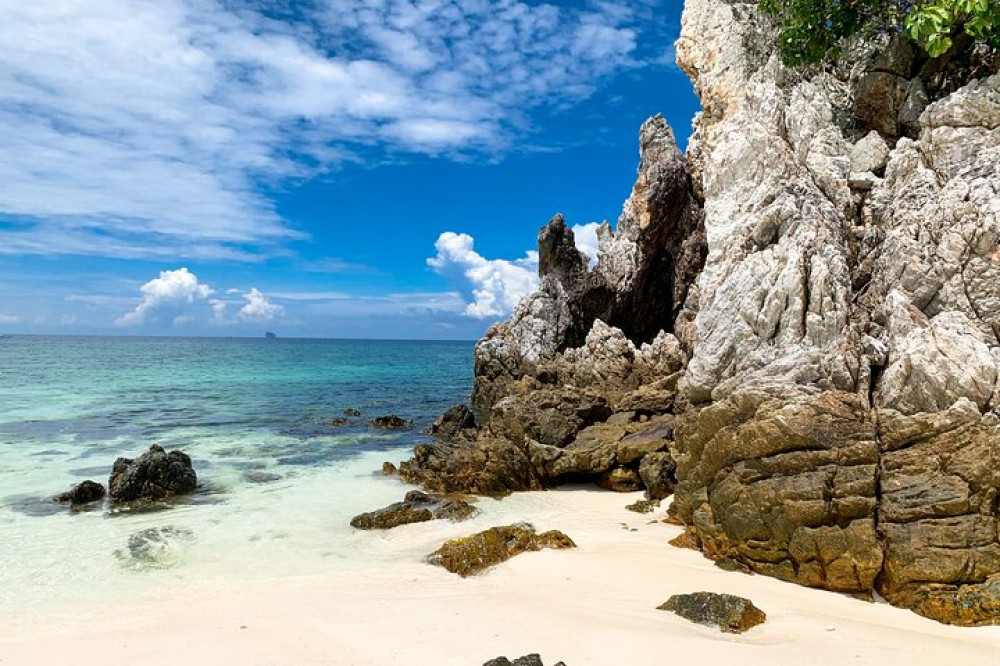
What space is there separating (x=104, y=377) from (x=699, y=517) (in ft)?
Answer: 242

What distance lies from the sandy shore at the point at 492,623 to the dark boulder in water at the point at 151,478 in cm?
839

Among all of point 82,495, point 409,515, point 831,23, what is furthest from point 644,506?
point 82,495

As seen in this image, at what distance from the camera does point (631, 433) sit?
1975cm

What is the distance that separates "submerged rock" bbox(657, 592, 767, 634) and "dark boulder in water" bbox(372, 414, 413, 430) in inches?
1029

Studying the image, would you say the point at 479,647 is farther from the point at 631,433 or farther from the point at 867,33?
the point at 867,33

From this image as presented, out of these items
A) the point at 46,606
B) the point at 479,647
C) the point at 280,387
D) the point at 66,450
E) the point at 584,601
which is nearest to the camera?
the point at 479,647

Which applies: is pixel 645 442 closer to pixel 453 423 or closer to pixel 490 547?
pixel 490 547

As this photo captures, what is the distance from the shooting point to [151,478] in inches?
770

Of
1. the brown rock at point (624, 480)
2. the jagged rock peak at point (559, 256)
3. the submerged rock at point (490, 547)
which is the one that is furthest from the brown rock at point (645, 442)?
the jagged rock peak at point (559, 256)

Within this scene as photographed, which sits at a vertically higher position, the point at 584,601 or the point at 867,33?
the point at 867,33

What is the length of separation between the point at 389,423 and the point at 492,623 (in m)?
26.2

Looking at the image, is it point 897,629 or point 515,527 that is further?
point 515,527

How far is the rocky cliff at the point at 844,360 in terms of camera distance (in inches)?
385

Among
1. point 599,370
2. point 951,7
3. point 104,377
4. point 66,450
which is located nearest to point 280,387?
point 104,377
